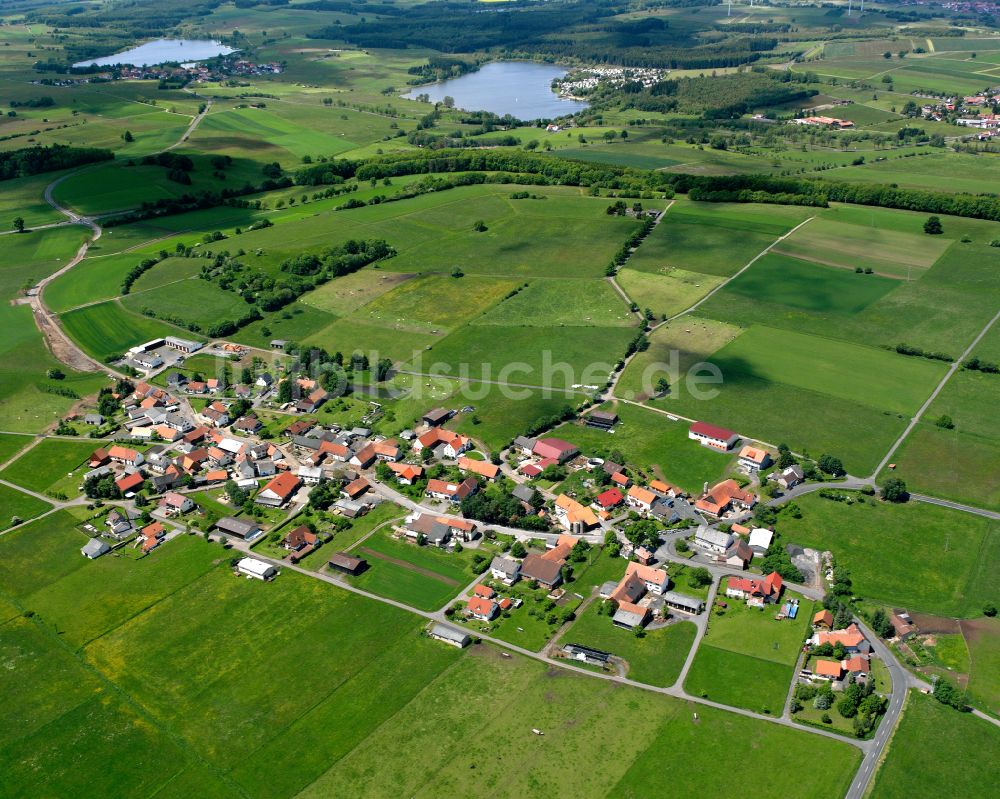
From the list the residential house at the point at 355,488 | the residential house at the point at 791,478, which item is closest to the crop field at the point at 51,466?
the residential house at the point at 355,488

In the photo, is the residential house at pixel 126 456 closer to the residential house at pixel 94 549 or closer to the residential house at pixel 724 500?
the residential house at pixel 94 549

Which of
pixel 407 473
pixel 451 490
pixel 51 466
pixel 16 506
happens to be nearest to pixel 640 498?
pixel 451 490

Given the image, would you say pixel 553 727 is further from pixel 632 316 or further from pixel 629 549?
pixel 632 316

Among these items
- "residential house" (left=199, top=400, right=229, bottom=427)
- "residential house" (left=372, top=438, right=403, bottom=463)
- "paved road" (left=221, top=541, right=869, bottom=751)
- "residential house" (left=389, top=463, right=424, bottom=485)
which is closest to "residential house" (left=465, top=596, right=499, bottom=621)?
"paved road" (left=221, top=541, right=869, bottom=751)

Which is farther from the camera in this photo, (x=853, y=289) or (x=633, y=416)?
(x=853, y=289)

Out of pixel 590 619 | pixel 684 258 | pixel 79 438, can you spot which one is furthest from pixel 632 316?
pixel 79 438
